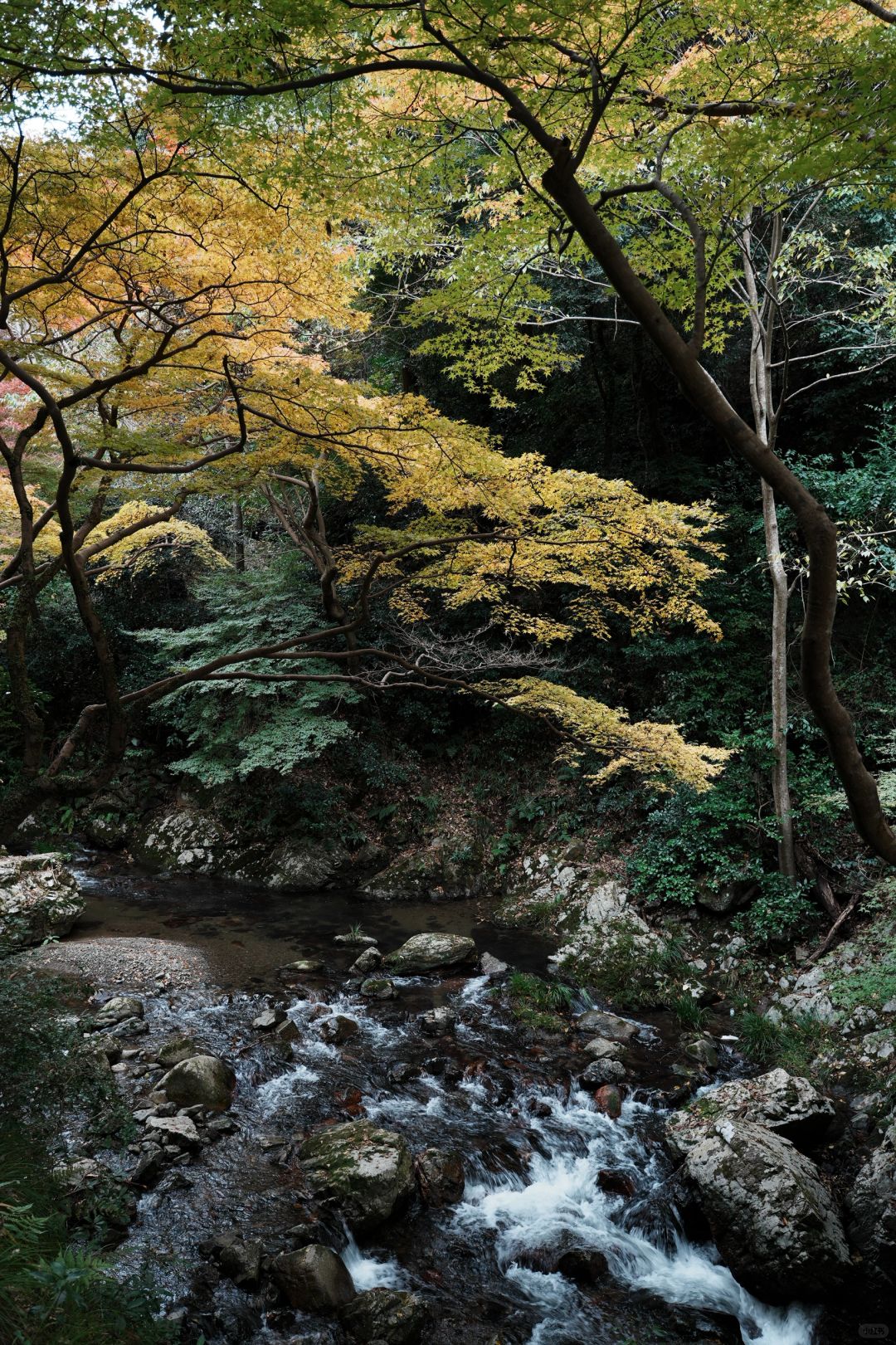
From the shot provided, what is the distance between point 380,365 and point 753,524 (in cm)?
768

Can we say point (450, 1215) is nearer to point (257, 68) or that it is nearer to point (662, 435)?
point (257, 68)

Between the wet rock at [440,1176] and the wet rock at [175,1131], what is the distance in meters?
1.55

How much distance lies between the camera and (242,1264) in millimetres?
3842

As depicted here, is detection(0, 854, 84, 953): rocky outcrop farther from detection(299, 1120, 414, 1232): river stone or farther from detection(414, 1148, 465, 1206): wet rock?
detection(414, 1148, 465, 1206): wet rock

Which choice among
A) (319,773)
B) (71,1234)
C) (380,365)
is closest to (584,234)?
(71,1234)

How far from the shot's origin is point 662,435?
1232cm

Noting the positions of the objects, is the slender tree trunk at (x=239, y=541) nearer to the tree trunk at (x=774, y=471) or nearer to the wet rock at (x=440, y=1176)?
the wet rock at (x=440, y=1176)

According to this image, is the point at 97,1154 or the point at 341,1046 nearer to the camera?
the point at 97,1154

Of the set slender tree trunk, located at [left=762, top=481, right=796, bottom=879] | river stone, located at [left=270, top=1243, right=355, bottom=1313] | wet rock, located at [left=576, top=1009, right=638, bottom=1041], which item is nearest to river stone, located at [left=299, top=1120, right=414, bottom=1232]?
river stone, located at [left=270, top=1243, right=355, bottom=1313]

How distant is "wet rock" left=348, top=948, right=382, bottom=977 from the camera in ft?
26.0

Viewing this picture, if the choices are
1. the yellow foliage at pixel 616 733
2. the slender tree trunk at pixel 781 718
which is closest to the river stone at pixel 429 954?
the yellow foliage at pixel 616 733

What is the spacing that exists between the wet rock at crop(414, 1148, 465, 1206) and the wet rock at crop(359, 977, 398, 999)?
8.23ft

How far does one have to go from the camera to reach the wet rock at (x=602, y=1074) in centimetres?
589

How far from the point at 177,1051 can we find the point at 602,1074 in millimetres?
3587
